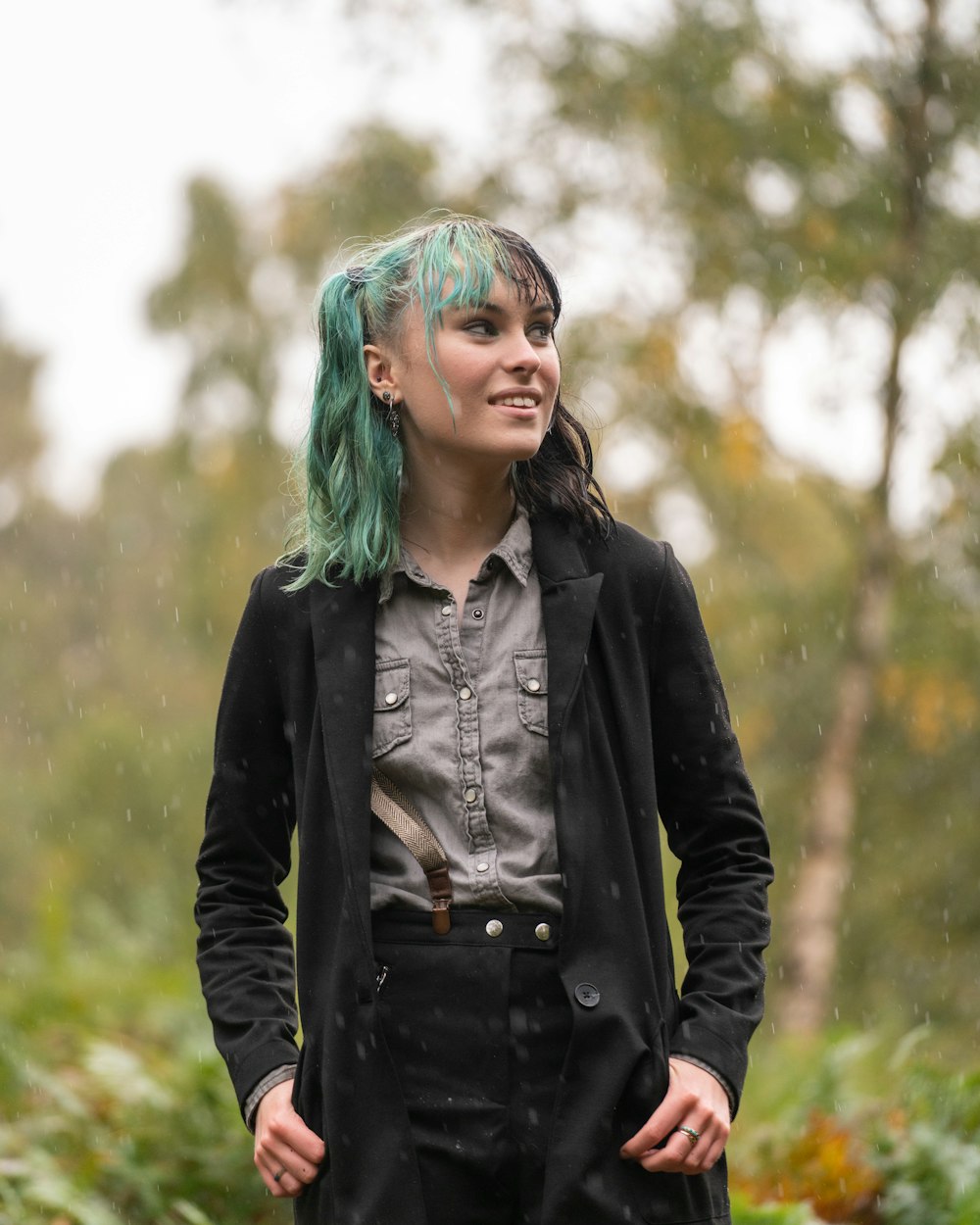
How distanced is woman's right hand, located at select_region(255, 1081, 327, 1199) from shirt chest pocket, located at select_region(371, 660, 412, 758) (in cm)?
62

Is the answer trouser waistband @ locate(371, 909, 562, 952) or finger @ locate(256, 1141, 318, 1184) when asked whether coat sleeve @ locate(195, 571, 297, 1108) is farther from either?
trouser waistband @ locate(371, 909, 562, 952)

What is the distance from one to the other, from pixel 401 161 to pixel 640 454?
4.91m

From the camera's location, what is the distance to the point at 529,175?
44.6 feet

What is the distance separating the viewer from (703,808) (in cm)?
281

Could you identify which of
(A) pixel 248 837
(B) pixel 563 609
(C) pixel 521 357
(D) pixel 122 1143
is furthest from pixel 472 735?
(D) pixel 122 1143

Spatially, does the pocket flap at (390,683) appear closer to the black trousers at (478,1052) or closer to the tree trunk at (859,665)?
the black trousers at (478,1052)

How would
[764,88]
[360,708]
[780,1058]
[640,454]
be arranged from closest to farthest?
[360,708] < [780,1058] < [764,88] < [640,454]

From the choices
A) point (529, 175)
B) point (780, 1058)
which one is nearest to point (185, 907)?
point (529, 175)

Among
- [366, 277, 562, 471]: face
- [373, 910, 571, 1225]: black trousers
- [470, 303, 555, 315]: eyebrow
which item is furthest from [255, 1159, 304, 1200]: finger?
[470, 303, 555, 315]: eyebrow

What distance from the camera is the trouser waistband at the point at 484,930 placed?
2564 mm

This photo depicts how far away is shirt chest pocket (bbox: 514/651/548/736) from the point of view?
267cm

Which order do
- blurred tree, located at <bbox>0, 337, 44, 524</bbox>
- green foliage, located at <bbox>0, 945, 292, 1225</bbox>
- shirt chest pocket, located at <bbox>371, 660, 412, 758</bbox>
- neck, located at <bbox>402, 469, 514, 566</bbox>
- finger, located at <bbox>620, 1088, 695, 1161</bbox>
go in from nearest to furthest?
finger, located at <bbox>620, 1088, 695, 1161</bbox>, shirt chest pocket, located at <bbox>371, 660, 412, 758</bbox>, neck, located at <bbox>402, 469, 514, 566</bbox>, green foliage, located at <bbox>0, 945, 292, 1225</bbox>, blurred tree, located at <bbox>0, 337, 44, 524</bbox>

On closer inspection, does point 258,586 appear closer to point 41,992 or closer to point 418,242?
point 418,242

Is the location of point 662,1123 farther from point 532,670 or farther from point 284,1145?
point 532,670
